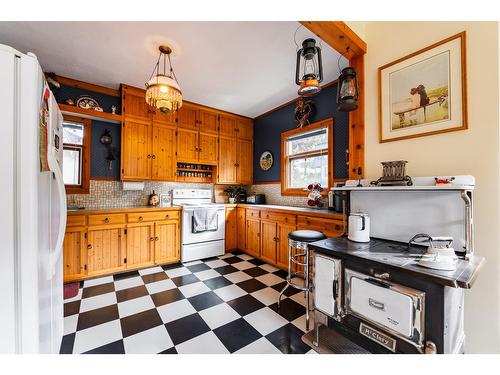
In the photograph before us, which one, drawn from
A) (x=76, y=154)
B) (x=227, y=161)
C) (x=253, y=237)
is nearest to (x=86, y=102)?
(x=76, y=154)

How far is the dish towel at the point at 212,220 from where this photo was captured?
3467 millimetres

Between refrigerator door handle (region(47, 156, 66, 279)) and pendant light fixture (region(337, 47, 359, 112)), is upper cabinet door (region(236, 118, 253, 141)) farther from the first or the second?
refrigerator door handle (region(47, 156, 66, 279))

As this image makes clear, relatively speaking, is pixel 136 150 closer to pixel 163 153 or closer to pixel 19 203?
pixel 163 153

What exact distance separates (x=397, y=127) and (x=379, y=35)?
0.83 metres

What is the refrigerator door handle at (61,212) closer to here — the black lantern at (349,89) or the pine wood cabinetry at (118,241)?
the pine wood cabinetry at (118,241)

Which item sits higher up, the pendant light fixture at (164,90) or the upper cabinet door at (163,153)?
the pendant light fixture at (164,90)

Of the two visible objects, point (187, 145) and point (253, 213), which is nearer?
point (253, 213)

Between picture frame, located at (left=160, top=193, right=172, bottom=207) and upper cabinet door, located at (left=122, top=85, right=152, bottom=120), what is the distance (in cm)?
132

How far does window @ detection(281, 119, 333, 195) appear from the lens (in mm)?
3107

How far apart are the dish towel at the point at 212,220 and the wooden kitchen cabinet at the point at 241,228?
1.58 ft

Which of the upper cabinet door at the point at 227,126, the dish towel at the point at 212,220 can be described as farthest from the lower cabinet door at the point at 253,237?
the upper cabinet door at the point at 227,126

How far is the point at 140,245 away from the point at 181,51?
2565mm

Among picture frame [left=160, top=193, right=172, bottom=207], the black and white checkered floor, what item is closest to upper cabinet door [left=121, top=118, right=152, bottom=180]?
picture frame [left=160, top=193, right=172, bottom=207]

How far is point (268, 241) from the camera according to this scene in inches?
128
